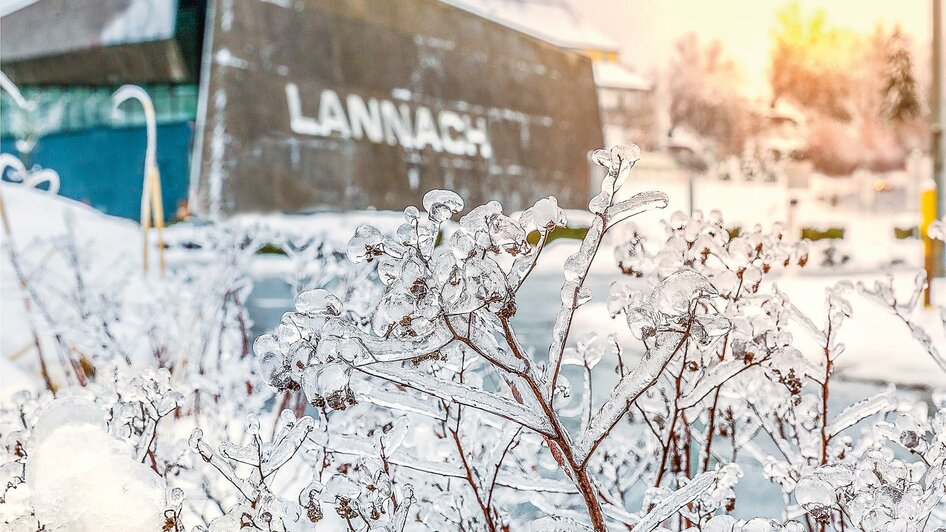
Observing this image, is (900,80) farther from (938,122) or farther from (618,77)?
(618,77)

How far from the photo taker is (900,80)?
3193 mm

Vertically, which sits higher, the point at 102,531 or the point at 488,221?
the point at 488,221

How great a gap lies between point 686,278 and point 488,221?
0.41 feet

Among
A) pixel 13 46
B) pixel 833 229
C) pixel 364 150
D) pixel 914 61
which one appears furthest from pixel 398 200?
pixel 914 61

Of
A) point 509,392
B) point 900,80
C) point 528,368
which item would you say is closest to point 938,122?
point 900,80

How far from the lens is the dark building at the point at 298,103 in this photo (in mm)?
2988

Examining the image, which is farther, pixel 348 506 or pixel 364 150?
pixel 364 150

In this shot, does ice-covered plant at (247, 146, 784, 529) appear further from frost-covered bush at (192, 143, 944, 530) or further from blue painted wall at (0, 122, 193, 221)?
blue painted wall at (0, 122, 193, 221)

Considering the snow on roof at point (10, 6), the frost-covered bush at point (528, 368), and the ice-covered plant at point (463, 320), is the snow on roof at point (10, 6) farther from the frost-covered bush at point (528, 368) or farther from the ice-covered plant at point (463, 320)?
the ice-covered plant at point (463, 320)

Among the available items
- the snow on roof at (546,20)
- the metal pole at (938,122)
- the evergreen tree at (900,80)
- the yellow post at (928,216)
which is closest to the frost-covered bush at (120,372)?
the snow on roof at (546,20)

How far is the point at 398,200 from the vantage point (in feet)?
10.5

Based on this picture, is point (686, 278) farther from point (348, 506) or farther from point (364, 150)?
point (364, 150)

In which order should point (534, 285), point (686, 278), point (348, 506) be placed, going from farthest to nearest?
point (534, 285)
point (348, 506)
point (686, 278)

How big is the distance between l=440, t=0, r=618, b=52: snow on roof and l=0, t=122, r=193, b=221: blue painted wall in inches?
50.2
